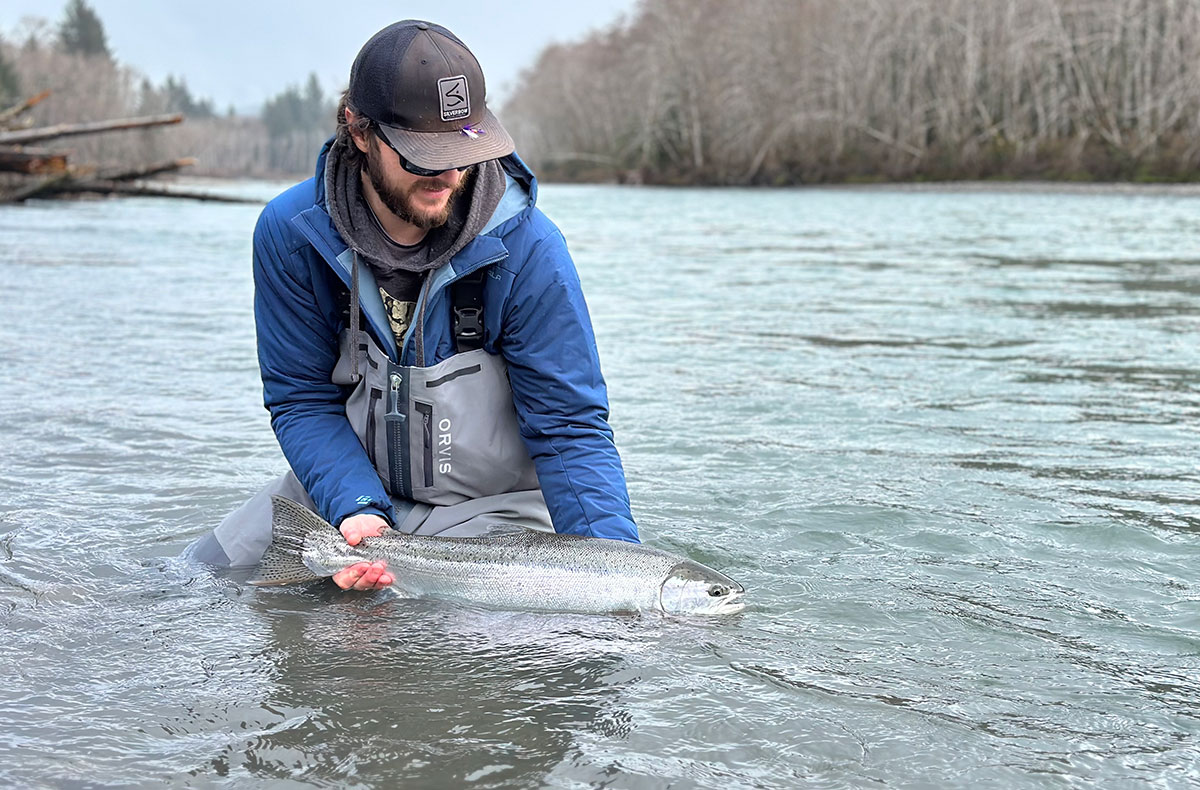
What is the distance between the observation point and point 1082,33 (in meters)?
70.8

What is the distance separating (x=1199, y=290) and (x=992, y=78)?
204 ft

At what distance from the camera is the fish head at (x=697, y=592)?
Answer: 4.05 m

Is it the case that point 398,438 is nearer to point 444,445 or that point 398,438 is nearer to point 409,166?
point 444,445

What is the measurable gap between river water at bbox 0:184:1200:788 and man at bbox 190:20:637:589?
434 millimetres

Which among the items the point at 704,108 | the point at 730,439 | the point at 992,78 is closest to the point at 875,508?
the point at 730,439

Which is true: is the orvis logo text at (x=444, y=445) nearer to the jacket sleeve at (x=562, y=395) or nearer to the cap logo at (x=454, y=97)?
the jacket sleeve at (x=562, y=395)

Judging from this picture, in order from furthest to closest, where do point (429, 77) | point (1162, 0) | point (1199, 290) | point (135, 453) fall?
point (1162, 0)
point (1199, 290)
point (135, 453)
point (429, 77)

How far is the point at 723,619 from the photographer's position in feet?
13.8

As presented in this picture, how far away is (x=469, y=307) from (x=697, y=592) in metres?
1.18

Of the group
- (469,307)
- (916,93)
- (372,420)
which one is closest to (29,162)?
(372,420)

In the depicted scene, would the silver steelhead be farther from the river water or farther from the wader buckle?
the wader buckle

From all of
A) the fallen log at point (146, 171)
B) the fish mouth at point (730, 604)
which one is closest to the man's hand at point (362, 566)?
the fish mouth at point (730, 604)

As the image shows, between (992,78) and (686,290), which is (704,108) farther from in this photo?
(686,290)

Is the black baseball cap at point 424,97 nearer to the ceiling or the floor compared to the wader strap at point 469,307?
nearer to the ceiling
